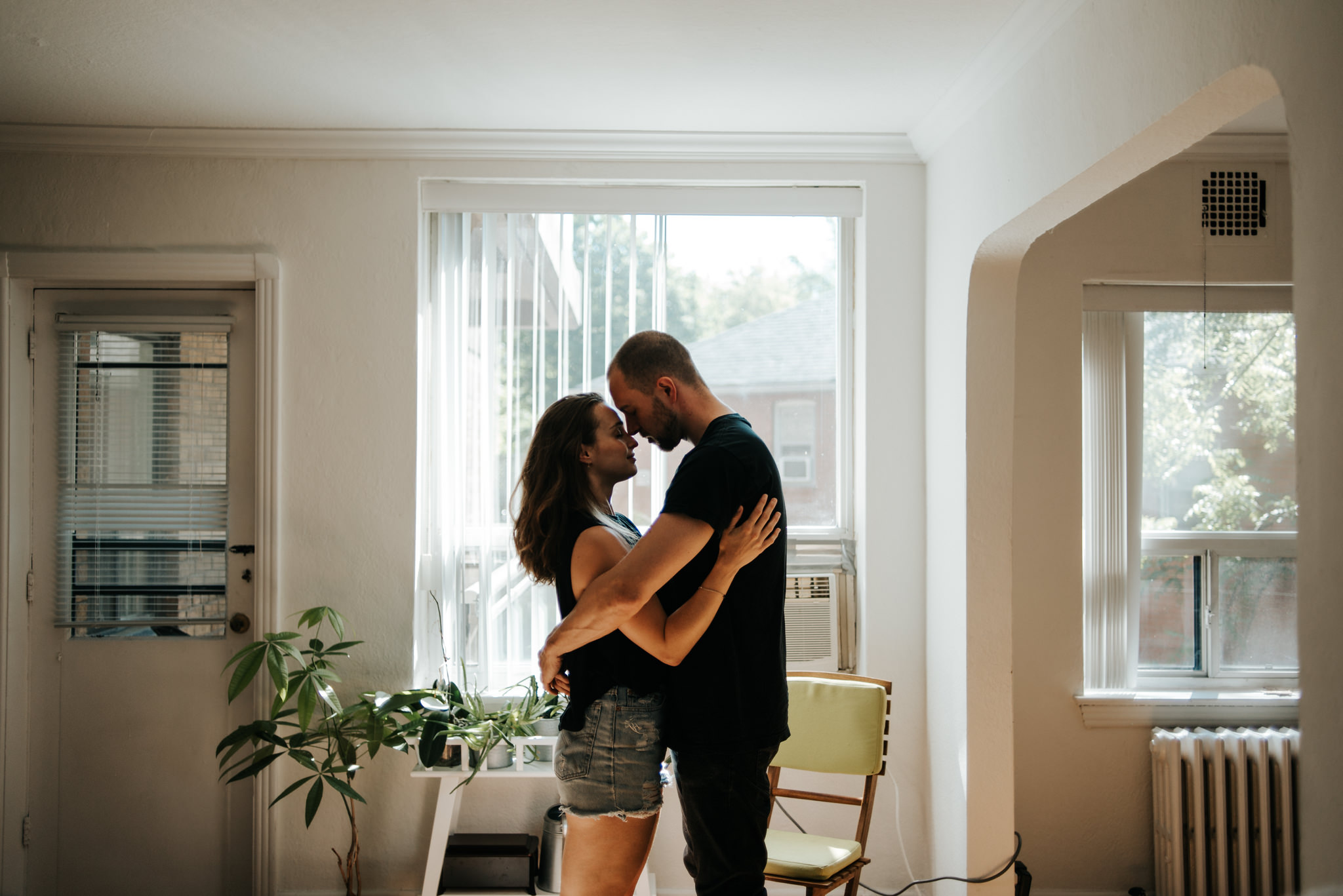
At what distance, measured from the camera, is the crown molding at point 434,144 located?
9.78 ft

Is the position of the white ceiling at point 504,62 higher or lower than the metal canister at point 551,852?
higher

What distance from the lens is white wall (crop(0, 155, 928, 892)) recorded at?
119 inches

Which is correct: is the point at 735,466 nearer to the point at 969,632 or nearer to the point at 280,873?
the point at 969,632

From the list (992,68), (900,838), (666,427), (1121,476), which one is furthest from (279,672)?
(1121,476)

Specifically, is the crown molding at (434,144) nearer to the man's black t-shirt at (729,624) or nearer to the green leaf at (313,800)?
the man's black t-shirt at (729,624)

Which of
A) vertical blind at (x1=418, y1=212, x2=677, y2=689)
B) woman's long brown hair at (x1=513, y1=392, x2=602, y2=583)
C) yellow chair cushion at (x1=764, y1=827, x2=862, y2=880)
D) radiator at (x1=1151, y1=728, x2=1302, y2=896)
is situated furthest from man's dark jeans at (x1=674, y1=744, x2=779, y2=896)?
radiator at (x1=1151, y1=728, x2=1302, y2=896)

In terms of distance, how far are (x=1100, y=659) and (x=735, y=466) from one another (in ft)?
6.92

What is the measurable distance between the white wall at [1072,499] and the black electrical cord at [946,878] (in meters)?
0.28

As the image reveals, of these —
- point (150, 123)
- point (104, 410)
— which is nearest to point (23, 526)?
point (104, 410)

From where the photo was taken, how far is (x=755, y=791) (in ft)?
5.83

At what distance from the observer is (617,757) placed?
1.75 m

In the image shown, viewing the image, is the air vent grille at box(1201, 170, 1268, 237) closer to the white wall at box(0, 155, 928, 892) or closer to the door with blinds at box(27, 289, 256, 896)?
the white wall at box(0, 155, 928, 892)

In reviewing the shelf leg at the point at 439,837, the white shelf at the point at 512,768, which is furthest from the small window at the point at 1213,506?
the shelf leg at the point at 439,837

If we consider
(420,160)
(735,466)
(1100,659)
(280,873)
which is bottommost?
(280,873)
